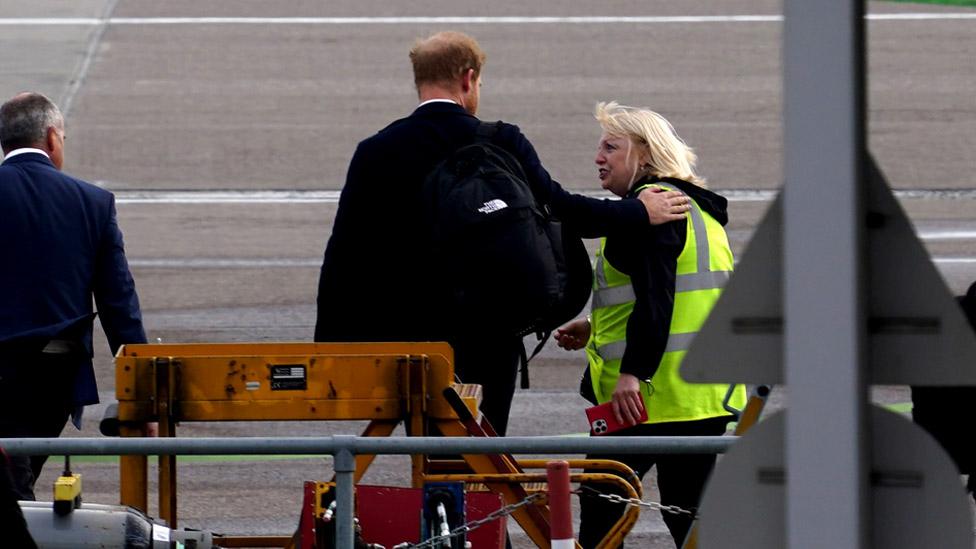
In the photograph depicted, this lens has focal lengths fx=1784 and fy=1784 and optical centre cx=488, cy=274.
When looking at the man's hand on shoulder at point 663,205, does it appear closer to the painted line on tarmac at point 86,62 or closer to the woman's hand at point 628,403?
the woman's hand at point 628,403

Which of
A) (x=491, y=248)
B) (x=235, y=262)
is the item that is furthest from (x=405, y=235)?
(x=235, y=262)

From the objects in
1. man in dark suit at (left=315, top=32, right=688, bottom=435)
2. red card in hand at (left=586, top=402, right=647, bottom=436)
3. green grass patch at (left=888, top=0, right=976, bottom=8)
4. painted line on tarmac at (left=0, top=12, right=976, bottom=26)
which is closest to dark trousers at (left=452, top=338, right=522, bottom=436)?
man in dark suit at (left=315, top=32, right=688, bottom=435)

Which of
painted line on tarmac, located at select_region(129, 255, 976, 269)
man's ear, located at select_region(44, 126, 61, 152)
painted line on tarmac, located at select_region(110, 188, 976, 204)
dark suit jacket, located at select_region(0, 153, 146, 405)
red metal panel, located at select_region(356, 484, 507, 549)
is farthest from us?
painted line on tarmac, located at select_region(110, 188, 976, 204)

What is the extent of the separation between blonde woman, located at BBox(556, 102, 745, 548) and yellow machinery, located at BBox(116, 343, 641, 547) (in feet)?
2.27

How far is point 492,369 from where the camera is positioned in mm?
6590

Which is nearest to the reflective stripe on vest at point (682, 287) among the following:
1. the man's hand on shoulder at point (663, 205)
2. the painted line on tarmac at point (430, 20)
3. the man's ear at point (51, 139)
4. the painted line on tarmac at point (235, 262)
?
the man's hand on shoulder at point (663, 205)

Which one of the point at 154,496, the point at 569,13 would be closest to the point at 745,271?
the point at 154,496

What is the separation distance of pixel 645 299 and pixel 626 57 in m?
15.3

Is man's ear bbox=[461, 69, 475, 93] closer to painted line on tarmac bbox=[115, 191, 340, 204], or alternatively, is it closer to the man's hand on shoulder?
the man's hand on shoulder

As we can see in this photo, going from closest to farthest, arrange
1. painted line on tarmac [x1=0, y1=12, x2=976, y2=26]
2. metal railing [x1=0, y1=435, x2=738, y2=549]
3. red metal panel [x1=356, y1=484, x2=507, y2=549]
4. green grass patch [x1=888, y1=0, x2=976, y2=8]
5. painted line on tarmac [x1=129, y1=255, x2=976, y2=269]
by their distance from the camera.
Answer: metal railing [x1=0, y1=435, x2=738, y2=549], red metal panel [x1=356, y1=484, x2=507, y2=549], painted line on tarmac [x1=129, y1=255, x2=976, y2=269], painted line on tarmac [x1=0, y1=12, x2=976, y2=26], green grass patch [x1=888, y1=0, x2=976, y2=8]

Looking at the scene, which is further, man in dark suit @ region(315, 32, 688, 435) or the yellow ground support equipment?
man in dark suit @ region(315, 32, 688, 435)

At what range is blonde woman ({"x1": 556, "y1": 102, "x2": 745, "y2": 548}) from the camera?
6598mm

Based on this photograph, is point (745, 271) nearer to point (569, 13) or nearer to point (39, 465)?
point (39, 465)

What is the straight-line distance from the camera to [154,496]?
9.27m
